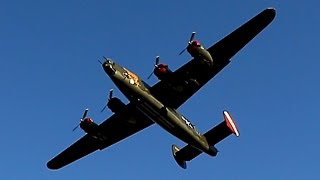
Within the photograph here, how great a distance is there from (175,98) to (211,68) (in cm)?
441

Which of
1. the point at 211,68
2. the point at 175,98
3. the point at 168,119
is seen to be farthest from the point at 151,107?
the point at 211,68

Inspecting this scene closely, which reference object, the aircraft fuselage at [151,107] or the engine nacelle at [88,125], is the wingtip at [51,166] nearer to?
the engine nacelle at [88,125]

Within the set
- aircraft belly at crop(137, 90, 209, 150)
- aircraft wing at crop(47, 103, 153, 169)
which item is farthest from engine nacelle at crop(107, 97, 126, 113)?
aircraft belly at crop(137, 90, 209, 150)

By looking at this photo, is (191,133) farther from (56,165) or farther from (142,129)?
(56,165)

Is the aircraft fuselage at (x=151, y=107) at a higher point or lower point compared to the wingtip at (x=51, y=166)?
lower

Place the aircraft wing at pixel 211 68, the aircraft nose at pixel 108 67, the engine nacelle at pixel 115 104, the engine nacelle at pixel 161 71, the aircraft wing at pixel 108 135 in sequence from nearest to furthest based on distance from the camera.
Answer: the aircraft nose at pixel 108 67 < the aircraft wing at pixel 211 68 < the engine nacelle at pixel 161 71 < the engine nacelle at pixel 115 104 < the aircraft wing at pixel 108 135

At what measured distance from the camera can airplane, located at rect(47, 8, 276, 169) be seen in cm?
4803

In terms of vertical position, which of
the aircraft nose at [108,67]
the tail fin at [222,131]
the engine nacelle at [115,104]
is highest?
the aircraft nose at [108,67]

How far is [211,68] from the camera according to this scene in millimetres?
50125

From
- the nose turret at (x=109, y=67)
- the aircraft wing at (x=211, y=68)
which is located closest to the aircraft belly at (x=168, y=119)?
the aircraft wing at (x=211, y=68)

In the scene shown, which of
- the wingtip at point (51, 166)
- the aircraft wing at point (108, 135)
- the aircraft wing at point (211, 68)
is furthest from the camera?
the wingtip at point (51, 166)

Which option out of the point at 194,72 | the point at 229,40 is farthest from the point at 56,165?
the point at 229,40

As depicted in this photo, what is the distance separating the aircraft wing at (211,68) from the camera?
4775 centimetres

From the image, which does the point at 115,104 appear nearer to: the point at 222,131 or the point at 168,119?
the point at 168,119
